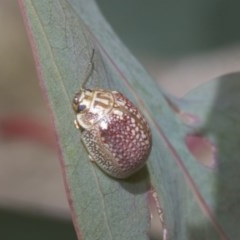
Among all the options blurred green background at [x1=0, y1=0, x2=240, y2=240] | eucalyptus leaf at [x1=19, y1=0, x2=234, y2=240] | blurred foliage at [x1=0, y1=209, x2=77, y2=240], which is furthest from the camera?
blurred green background at [x1=0, y1=0, x2=240, y2=240]

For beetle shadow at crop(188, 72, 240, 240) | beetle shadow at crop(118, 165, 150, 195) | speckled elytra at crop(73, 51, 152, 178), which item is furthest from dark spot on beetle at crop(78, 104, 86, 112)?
beetle shadow at crop(188, 72, 240, 240)

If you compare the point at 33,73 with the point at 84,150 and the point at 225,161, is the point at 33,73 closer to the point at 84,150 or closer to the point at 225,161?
the point at 225,161

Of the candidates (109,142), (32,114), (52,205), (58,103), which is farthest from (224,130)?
(32,114)

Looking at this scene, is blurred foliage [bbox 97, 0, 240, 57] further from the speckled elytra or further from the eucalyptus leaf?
the eucalyptus leaf

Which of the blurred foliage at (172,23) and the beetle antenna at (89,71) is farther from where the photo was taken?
the blurred foliage at (172,23)

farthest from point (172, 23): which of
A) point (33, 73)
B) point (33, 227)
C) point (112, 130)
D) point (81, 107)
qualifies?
point (81, 107)

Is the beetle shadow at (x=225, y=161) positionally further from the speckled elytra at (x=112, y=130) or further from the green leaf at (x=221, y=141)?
A: the speckled elytra at (x=112, y=130)

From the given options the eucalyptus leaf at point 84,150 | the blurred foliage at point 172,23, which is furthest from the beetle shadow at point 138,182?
the blurred foliage at point 172,23
